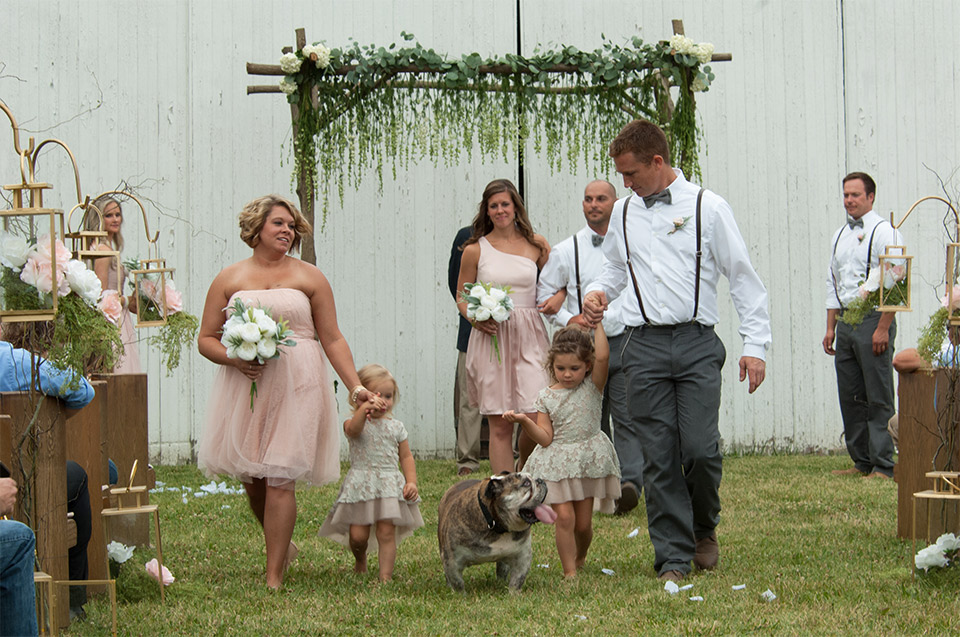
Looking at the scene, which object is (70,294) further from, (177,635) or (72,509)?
(177,635)

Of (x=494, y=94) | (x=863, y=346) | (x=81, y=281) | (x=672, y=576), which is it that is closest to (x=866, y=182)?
(x=863, y=346)

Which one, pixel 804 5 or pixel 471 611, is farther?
pixel 804 5

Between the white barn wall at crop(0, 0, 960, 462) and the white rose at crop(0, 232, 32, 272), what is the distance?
261 inches

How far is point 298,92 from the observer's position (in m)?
9.41

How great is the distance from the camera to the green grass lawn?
14.9 feet

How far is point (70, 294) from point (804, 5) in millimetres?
8876

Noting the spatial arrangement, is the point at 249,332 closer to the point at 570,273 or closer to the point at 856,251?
the point at 570,273

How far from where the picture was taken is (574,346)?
5762 millimetres

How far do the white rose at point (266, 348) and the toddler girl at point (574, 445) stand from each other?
1232 millimetres

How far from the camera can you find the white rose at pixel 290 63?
913 cm

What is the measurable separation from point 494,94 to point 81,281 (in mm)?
6041

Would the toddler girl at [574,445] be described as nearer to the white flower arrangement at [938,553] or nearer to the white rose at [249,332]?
the white rose at [249,332]

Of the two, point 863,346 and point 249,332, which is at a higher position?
point 249,332

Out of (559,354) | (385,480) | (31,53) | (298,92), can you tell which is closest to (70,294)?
(385,480)
